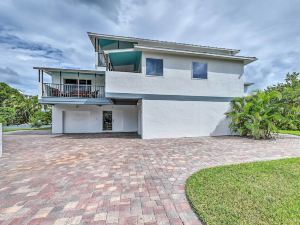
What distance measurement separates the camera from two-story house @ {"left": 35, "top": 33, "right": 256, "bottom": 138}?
428 inches

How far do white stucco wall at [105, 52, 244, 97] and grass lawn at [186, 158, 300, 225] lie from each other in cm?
735

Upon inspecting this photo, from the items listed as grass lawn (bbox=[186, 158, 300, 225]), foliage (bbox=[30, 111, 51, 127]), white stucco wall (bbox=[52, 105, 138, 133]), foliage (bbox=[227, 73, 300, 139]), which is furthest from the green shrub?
foliage (bbox=[30, 111, 51, 127])

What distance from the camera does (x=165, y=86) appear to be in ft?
37.1

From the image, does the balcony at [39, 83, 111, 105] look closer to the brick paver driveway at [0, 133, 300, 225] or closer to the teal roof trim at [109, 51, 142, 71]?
the teal roof trim at [109, 51, 142, 71]

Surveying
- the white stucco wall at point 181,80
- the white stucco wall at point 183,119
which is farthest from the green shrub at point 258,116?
the white stucco wall at point 181,80

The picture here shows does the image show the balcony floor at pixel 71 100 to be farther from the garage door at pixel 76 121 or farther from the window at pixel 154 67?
the window at pixel 154 67

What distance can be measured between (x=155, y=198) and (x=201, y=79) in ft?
34.1

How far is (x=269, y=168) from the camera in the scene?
16.0 ft

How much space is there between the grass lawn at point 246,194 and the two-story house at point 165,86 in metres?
6.74

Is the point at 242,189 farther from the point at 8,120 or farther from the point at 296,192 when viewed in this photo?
the point at 8,120

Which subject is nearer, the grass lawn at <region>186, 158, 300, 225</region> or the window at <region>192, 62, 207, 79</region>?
the grass lawn at <region>186, 158, 300, 225</region>

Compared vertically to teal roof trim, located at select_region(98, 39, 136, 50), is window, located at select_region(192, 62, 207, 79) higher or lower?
lower

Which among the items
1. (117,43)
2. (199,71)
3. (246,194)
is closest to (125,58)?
(117,43)

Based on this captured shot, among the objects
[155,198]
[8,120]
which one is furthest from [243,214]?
[8,120]
